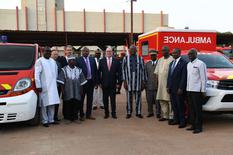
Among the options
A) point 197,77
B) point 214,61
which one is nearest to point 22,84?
point 197,77

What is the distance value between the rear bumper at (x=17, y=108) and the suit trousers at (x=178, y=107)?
9.84 ft

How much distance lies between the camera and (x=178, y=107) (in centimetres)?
727

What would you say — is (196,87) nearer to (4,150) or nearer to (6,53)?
(4,150)

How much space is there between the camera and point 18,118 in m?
6.79

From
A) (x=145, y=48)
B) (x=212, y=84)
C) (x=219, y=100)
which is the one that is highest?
(x=145, y=48)

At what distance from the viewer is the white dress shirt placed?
21.5 ft

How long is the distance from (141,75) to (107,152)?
3.33 meters

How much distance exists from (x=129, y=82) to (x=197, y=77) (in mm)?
2111

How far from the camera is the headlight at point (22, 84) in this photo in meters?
6.85

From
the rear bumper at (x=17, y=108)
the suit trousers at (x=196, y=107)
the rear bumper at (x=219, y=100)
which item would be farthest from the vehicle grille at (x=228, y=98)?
the rear bumper at (x=17, y=108)

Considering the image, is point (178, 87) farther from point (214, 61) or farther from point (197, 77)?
point (214, 61)

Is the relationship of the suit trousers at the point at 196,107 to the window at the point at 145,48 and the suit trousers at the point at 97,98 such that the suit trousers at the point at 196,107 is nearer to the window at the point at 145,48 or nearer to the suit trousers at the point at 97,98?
the suit trousers at the point at 97,98

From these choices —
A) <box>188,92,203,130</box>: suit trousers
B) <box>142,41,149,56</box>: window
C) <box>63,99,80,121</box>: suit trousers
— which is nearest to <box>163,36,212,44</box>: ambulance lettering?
<box>142,41,149,56</box>: window

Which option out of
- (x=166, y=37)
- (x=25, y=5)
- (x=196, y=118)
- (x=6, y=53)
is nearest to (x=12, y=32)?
(x=166, y=37)
